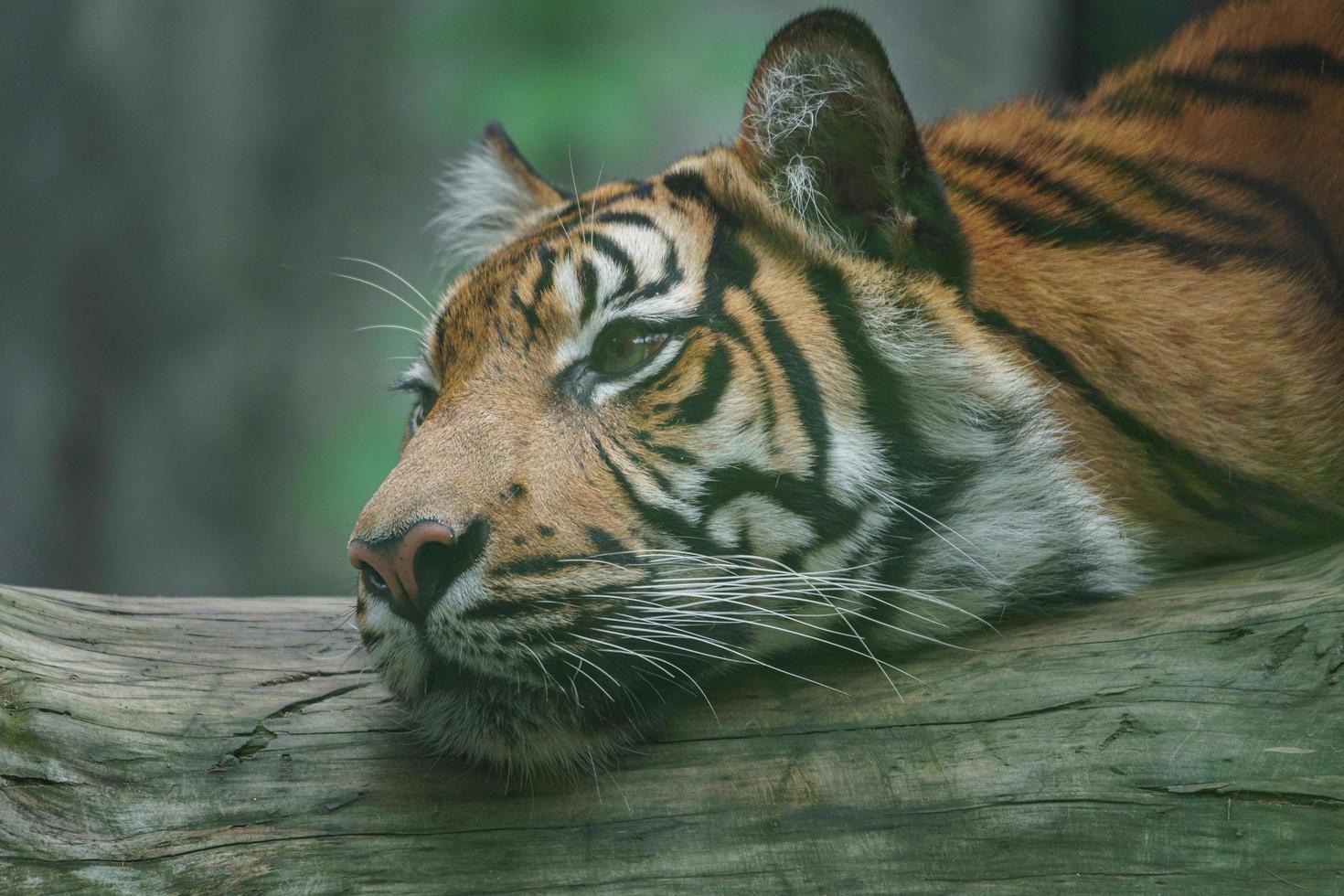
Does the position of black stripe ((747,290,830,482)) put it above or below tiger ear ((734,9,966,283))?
below

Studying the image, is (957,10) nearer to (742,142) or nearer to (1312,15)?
(1312,15)

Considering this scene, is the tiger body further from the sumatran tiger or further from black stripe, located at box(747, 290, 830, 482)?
black stripe, located at box(747, 290, 830, 482)

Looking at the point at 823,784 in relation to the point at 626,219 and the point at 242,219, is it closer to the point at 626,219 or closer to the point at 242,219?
the point at 626,219

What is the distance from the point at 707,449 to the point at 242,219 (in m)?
4.14

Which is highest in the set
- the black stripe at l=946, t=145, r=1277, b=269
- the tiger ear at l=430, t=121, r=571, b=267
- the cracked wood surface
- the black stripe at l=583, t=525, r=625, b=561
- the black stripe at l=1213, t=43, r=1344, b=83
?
the black stripe at l=1213, t=43, r=1344, b=83

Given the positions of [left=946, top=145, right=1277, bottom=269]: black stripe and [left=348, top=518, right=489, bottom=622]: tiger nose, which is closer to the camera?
[left=348, top=518, right=489, bottom=622]: tiger nose

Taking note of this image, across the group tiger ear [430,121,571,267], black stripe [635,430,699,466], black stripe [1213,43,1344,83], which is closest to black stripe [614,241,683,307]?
black stripe [635,430,699,466]

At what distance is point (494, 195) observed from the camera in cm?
217

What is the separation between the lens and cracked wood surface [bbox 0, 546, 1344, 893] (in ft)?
3.69

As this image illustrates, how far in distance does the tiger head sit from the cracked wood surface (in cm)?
9

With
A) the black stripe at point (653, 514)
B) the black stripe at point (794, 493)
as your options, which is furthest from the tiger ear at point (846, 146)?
the black stripe at point (653, 514)

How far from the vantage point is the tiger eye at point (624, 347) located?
4.66 feet

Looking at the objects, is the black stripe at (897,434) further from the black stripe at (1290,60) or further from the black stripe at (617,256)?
the black stripe at (1290,60)

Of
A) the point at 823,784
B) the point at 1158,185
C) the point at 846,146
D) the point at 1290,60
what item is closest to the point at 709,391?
the point at 846,146
